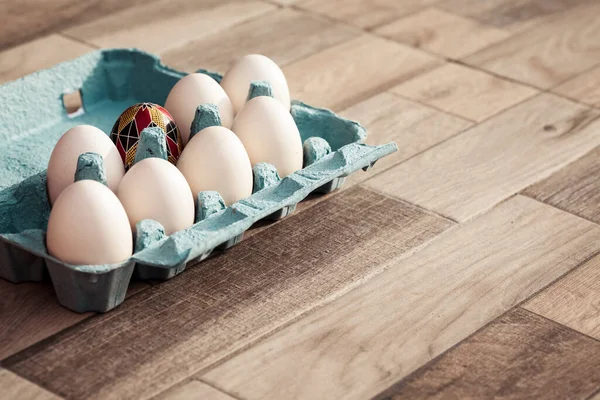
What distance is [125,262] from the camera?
1183 mm

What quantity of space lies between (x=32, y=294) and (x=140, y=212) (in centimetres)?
16

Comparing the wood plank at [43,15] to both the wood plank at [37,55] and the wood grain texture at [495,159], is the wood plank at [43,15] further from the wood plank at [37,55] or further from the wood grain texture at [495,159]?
the wood grain texture at [495,159]

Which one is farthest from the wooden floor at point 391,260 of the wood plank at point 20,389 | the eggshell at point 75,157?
the eggshell at point 75,157

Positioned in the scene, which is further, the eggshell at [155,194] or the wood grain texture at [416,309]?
the eggshell at [155,194]

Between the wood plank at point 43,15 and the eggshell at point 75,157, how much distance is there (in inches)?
30.3

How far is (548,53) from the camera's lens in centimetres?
201

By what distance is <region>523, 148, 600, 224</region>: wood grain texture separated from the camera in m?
1.50

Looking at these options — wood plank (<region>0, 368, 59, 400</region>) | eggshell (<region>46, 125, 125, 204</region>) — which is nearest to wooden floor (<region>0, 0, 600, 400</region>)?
wood plank (<region>0, 368, 59, 400</region>)

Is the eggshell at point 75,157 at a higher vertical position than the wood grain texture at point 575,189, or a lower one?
higher

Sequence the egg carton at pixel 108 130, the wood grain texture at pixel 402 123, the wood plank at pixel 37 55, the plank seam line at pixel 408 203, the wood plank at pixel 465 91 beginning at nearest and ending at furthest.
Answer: the egg carton at pixel 108 130
the plank seam line at pixel 408 203
the wood grain texture at pixel 402 123
the wood plank at pixel 465 91
the wood plank at pixel 37 55

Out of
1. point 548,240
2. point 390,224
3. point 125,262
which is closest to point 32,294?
point 125,262

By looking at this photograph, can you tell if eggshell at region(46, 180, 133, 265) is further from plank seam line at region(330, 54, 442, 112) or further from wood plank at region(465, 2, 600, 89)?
wood plank at region(465, 2, 600, 89)

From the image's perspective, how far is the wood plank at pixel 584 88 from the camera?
184 cm

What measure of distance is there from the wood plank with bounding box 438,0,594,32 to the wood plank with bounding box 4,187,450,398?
787 mm
